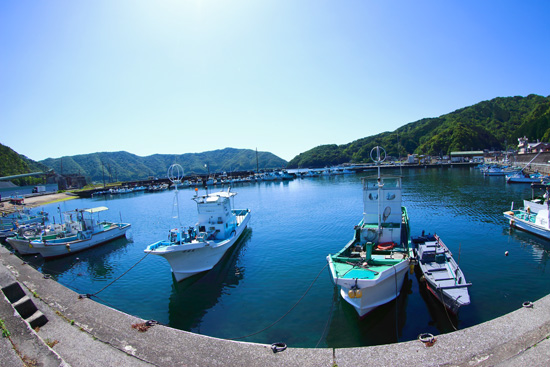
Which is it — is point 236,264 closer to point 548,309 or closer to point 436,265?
point 436,265

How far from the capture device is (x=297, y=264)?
1881cm

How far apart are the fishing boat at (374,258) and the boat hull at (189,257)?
8.07 meters

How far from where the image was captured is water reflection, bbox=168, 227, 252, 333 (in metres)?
13.0

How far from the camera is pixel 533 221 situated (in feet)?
71.7

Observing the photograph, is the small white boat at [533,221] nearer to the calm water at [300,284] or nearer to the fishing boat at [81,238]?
the calm water at [300,284]

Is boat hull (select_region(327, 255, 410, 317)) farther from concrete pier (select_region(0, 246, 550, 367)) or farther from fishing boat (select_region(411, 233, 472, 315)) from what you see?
concrete pier (select_region(0, 246, 550, 367))

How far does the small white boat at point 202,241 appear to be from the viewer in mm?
16141

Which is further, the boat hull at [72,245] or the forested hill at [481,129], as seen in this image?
the forested hill at [481,129]

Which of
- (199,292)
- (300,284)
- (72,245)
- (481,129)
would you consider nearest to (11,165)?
(72,245)

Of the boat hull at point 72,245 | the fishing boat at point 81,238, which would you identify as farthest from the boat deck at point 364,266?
the boat hull at point 72,245

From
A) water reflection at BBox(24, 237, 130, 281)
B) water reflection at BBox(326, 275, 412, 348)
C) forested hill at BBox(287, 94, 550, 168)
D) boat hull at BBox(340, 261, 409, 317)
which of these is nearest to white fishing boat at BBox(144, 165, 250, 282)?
water reflection at BBox(24, 237, 130, 281)

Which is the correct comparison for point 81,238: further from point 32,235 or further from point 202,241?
point 202,241

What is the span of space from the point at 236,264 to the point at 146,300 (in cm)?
643

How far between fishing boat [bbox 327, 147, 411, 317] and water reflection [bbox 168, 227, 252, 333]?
669cm
